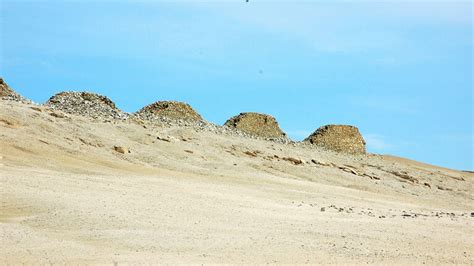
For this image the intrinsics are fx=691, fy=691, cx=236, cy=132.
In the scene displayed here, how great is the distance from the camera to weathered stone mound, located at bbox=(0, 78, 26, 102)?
2278 centimetres

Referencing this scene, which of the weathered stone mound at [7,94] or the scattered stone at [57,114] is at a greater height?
the weathered stone mound at [7,94]

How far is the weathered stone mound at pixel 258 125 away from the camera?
29219mm

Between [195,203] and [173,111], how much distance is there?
565 inches

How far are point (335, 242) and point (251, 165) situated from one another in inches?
436

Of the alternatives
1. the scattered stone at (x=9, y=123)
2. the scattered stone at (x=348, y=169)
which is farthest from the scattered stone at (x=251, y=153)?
the scattered stone at (x=9, y=123)

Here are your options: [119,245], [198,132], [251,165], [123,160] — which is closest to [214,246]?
[119,245]

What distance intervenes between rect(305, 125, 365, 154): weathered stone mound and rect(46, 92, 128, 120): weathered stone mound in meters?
9.34

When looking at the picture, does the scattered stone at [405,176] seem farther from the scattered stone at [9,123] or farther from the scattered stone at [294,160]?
the scattered stone at [9,123]

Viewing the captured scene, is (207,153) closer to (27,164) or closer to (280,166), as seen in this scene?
(280,166)

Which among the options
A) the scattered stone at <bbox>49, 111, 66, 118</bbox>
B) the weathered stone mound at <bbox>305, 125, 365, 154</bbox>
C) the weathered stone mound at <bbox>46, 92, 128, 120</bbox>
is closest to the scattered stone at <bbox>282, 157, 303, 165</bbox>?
the weathered stone mound at <bbox>46, 92, 128, 120</bbox>

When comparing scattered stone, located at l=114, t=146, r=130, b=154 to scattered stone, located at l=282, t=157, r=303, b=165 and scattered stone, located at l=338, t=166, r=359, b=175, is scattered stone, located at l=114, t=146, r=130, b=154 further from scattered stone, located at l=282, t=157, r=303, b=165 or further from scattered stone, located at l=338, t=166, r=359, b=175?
scattered stone, located at l=338, t=166, r=359, b=175

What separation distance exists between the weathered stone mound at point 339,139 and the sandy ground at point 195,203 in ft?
15.0

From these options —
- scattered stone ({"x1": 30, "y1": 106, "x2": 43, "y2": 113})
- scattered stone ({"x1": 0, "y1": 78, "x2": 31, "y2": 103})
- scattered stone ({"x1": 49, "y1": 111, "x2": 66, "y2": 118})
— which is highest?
scattered stone ({"x1": 0, "y1": 78, "x2": 31, "y2": 103})

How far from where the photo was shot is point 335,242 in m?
10.5
